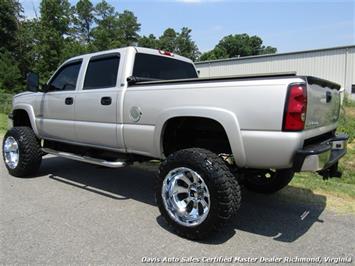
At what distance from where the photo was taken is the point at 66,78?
5992mm

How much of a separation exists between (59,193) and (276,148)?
342cm

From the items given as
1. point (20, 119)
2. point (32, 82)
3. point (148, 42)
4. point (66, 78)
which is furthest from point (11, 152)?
point (148, 42)

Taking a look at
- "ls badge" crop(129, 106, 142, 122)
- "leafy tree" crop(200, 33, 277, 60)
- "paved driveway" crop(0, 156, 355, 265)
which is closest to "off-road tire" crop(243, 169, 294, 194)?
"paved driveway" crop(0, 156, 355, 265)

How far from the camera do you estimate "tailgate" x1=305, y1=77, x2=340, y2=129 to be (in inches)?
139

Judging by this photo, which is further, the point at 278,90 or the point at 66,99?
the point at 66,99

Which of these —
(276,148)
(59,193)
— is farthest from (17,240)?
(276,148)

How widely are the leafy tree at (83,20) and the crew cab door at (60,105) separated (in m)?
72.4

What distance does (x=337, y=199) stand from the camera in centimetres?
516

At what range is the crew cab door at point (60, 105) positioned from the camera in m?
5.64

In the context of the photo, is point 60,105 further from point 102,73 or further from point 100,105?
point 100,105

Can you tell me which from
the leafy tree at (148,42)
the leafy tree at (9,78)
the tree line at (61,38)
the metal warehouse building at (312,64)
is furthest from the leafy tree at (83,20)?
the metal warehouse building at (312,64)

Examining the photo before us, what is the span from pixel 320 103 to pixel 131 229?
2.38 m

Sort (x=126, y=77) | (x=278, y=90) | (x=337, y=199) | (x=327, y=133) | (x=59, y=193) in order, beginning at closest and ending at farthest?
(x=278, y=90), (x=327, y=133), (x=126, y=77), (x=337, y=199), (x=59, y=193)

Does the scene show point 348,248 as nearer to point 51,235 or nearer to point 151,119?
point 151,119
